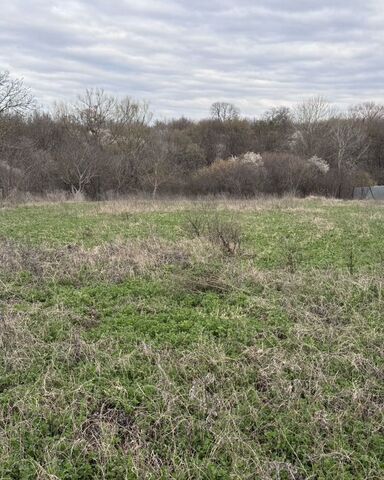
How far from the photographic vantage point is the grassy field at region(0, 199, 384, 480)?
12.0 ft

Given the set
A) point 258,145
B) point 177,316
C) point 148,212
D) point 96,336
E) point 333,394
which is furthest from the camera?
point 258,145

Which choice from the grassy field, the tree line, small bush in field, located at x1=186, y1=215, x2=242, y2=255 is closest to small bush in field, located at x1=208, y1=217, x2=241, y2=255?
small bush in field, located at x1=186, y1=215, x2=242, y2=255

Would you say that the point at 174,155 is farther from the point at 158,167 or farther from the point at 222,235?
the point at 222,235

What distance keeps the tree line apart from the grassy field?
2481 cm

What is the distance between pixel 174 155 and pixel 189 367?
45120mm

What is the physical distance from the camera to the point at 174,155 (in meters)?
49.0

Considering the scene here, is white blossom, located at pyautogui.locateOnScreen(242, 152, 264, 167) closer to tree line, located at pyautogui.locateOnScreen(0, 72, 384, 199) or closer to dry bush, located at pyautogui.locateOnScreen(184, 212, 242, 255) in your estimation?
tree line, located at pyautogui.locateOnScreen(0, 72, 384, 199)

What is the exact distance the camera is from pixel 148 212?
21953 millimetres

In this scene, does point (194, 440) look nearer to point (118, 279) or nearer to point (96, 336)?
point (96, 336)

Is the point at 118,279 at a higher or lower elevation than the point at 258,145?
lower

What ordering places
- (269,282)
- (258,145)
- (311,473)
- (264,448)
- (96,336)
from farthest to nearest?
(258,145), (269,282), (96,336), (264,448), (311,473)

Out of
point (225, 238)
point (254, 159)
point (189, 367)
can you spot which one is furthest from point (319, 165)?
point (189, 367)

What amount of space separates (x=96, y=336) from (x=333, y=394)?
283cm

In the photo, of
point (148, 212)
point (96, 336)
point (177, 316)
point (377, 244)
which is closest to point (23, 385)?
point (96, 336)
